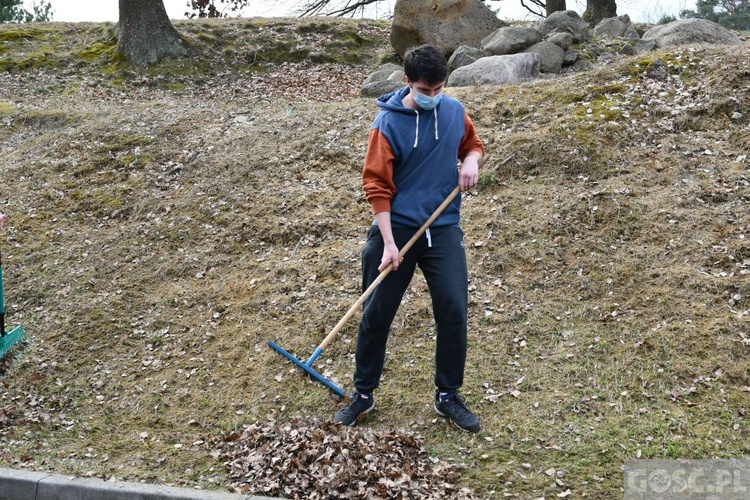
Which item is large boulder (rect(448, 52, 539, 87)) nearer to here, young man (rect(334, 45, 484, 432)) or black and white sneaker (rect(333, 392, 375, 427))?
young man (rect(334, 45, 484, 432))

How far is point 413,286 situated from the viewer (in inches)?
249

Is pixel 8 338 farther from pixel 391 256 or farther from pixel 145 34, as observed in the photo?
pixel 145 34

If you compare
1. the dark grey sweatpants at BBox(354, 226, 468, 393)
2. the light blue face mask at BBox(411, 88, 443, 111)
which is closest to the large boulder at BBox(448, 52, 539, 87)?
the light blue face mask at BBox(411, 88, 443, 111)

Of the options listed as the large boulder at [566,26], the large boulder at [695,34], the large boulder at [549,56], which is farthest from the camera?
the large boulder at [566,26]

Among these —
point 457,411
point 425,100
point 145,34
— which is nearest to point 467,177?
point 425,100

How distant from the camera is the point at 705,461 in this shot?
4238mm

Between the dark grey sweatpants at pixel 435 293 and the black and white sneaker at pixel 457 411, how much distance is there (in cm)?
8

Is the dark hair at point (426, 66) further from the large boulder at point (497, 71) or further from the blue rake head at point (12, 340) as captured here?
the large boulder at point (497, 71)

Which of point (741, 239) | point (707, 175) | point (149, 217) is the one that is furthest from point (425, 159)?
point (149, 217)

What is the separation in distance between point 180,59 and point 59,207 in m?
5.62

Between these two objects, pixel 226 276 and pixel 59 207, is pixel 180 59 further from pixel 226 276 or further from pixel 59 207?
pixel 226 276

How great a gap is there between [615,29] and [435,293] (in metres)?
9.77

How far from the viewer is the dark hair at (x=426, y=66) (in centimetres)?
432

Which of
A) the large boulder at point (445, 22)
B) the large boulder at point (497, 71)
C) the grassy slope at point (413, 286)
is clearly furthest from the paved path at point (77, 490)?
the large boulder at point (445, 22)
